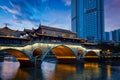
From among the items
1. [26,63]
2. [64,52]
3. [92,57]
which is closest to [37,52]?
[26,63]

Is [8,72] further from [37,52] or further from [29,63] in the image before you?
[37,52]

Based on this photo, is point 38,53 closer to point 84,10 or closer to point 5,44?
point 5,44

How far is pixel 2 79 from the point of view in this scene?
2655 centimetres

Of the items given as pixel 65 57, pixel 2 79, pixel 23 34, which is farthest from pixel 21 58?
pixel 65 57

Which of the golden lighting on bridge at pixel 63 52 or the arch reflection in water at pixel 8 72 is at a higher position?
the golden lighting on bridge at pixel 63 52

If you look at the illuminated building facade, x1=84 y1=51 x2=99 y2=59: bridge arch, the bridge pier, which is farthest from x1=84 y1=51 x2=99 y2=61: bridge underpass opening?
the bridge pier

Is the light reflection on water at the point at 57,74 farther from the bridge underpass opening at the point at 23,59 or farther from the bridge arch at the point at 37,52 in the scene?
the bridge arch at the point at 37,52

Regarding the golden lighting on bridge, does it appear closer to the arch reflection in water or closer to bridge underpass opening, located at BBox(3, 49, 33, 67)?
bridge underpass opening, located at BBox(3, 49, 33, 67)

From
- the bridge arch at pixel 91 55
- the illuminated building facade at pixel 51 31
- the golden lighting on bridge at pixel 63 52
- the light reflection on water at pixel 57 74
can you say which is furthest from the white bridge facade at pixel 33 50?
the bridge arch at pixel 91 55

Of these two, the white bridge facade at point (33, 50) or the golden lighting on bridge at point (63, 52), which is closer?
the white bridge facade at point (33, 50)

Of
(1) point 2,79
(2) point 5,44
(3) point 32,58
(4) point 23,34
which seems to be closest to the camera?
(1) point 2,79

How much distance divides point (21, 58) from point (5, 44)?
29.5 feet

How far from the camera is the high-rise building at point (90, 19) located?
15300cm

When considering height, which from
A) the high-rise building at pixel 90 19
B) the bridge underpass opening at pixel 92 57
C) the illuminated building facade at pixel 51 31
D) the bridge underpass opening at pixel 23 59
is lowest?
the bridge underpass opening at pixel 92 57
